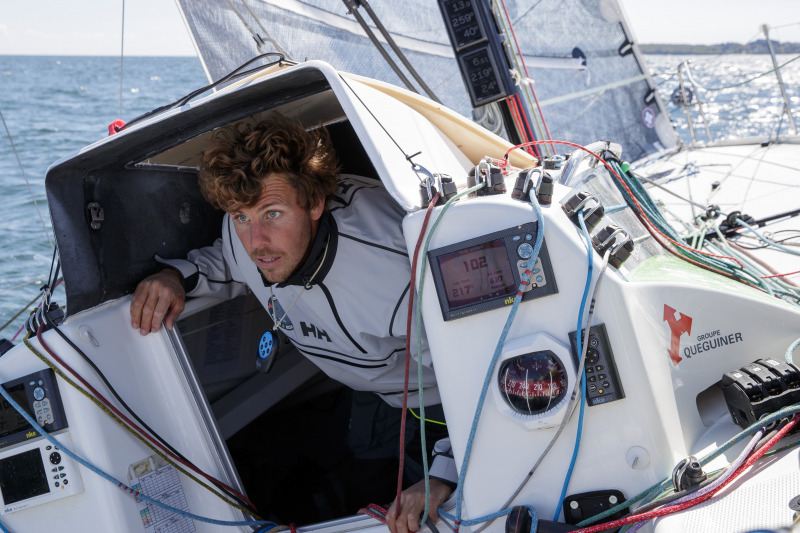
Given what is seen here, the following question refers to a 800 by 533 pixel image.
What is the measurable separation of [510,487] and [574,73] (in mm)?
4563

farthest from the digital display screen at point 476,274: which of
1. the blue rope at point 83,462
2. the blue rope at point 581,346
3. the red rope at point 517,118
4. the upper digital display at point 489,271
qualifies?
the red rope at point 517,118

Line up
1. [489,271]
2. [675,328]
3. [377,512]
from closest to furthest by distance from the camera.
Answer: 1. [489,271]
2. [675,328]
3. [377,512]

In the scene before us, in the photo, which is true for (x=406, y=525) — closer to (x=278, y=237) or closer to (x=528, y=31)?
(x=278, y=237)

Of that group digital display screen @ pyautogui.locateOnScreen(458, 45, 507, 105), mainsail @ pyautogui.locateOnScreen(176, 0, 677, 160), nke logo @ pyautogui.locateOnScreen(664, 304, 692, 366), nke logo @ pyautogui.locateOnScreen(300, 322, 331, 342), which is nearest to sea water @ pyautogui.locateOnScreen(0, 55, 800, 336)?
mainsail @ pyautogui.locateOnScreen(176, 0, 677, 160)

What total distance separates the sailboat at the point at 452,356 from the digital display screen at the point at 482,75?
122 centimetres

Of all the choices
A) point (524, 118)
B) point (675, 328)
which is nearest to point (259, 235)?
point (675, 328)

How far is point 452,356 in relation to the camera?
1.54 meters

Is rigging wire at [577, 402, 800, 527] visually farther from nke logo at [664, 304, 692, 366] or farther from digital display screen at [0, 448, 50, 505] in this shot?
digital display screen at [0, 448, 50, 505]

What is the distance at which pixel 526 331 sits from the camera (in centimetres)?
149

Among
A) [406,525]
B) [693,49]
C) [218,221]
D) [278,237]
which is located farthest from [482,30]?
[693,49]

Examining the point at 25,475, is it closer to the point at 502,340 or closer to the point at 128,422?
the point at 128,422

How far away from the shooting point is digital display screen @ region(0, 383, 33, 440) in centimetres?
193

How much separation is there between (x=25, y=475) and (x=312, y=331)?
84 centimetres

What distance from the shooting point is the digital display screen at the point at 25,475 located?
1.92 meters
